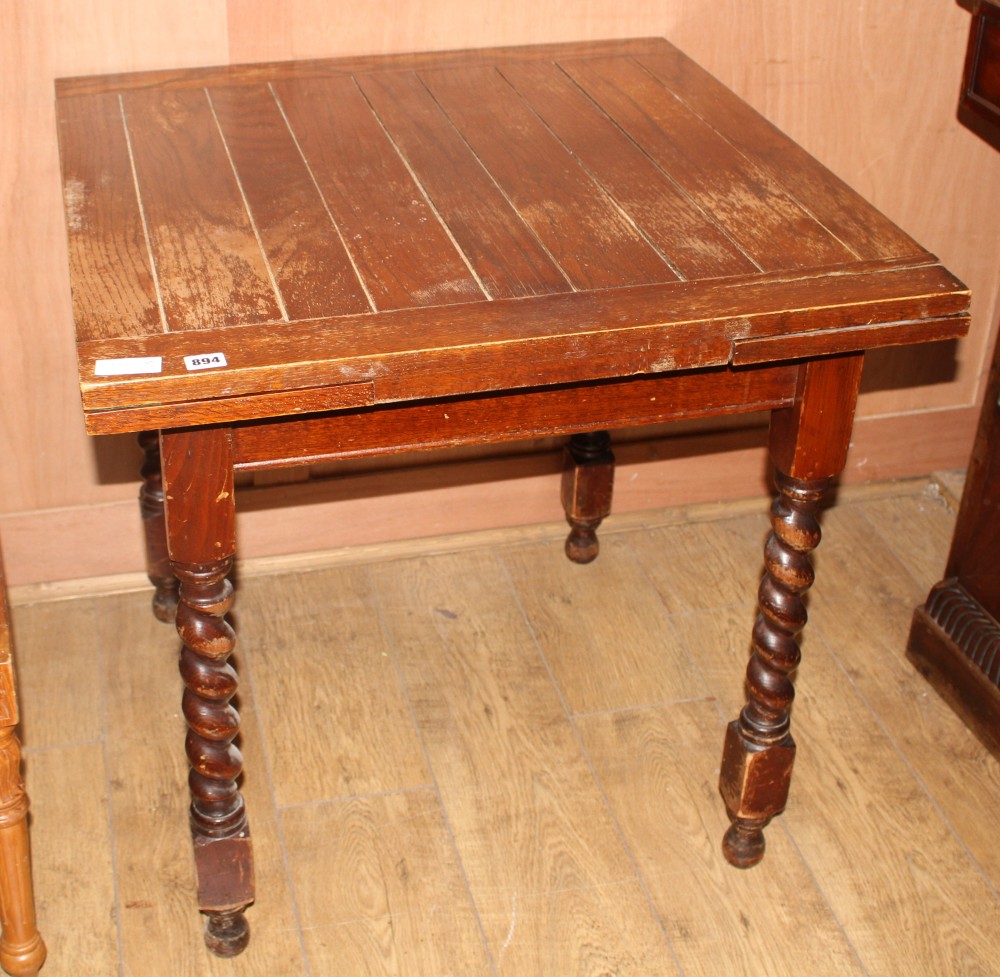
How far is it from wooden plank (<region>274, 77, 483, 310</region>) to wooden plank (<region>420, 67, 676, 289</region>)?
10cm

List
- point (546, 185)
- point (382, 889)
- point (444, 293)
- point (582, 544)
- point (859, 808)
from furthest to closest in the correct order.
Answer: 1. point (582, 544)
2. point (859, 808)
3. point (382, 889)
4. point (546, 185)
5. point (444, 293)

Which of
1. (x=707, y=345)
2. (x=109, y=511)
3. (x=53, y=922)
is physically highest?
(x=707, y=345)

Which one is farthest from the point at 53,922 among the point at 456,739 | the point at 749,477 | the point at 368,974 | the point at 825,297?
the point at 749,477

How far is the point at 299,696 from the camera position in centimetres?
215

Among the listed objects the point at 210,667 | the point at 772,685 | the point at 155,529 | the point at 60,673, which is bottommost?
the point at 60,673

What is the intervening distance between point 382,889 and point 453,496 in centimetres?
78

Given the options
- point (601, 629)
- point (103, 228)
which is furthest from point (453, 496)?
point (103, 228)

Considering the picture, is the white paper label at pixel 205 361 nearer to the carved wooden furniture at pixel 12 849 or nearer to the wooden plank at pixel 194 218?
the wooden plank at pixel 194 218

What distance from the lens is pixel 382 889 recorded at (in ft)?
6.06

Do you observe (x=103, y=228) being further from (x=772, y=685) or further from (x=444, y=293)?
(x=772, y=685)

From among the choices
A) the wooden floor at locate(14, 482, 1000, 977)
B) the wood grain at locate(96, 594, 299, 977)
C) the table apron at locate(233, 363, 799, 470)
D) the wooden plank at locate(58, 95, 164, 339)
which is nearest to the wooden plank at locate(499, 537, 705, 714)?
the wooden floor at locate(14, 482, 1000, 977)

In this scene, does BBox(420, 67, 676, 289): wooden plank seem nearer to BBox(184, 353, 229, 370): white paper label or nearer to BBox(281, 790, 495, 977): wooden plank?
BBox(184, 353, 229, 370): white paper label

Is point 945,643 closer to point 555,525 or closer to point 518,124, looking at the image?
point 555,525

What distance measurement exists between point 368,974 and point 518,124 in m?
1.06
